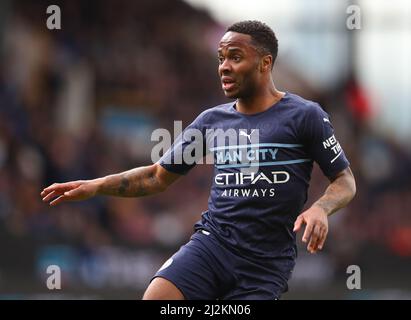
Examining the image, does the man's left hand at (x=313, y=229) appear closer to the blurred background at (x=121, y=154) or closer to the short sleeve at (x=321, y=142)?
the short sleeve at (x=321, y=142)

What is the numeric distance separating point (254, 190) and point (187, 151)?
A: 72 centimetres

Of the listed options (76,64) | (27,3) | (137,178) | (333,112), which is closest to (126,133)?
(76,64)

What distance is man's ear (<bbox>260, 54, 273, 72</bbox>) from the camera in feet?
23.2

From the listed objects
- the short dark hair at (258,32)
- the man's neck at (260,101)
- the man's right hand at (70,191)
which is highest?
the short dark hair at (258,32)

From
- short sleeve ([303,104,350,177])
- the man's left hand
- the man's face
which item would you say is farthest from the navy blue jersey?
the man's left hand

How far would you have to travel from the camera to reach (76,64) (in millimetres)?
18344

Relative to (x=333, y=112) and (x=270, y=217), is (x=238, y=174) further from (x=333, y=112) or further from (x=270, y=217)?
(x=333, y=112)

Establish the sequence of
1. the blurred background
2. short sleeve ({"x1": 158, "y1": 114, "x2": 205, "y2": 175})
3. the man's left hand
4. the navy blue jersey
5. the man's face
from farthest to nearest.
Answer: the blurred background → short sleeve ({"x1": 158, "y1": 114, "x2": 205, "y2": 175}) → the man's face → the navy blue jersey → the man's left hand

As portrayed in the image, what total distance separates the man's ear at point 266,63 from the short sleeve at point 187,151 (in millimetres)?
584

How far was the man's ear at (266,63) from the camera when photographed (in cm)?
708

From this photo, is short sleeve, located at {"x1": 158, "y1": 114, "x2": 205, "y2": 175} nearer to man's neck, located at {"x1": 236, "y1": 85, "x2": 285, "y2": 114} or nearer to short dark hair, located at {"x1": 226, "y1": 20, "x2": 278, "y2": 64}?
man's neck, located at {"x1": 236, "y1": 85, "x2": 285, "y2": 114}

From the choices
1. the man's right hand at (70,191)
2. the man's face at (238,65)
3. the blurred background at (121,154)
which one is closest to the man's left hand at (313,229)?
the man's face at (238,65)
